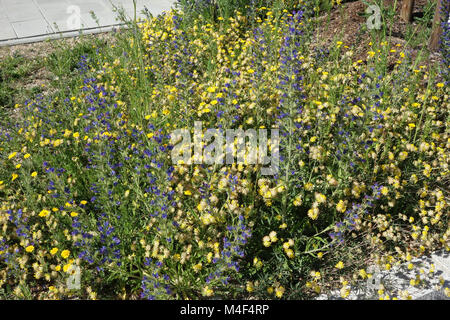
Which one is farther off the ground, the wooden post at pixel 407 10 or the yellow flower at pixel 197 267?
the wooden post at pixel 407 10

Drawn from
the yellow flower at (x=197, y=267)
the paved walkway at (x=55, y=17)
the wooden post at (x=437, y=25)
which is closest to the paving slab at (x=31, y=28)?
the paved walkway at (x=55, y=17)

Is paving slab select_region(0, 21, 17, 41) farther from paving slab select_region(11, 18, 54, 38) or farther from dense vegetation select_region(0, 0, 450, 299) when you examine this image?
dense vegetation select_region(0, 0, 450, 299)

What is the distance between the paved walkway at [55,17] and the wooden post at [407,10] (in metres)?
3.97

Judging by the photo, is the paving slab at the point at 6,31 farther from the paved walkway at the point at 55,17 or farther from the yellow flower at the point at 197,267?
the yellow flower at the point at 197,267

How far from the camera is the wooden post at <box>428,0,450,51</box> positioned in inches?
154

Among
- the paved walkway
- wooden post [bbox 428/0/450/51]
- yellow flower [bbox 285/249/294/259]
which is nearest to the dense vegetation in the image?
yellow flower [bbox 285/249/294/259]

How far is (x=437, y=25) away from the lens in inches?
169

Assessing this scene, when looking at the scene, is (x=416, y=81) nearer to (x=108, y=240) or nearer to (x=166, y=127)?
(x=166, y=127)

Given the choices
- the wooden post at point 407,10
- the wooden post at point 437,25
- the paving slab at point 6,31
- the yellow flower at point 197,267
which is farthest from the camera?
the paving slab at point 6,31

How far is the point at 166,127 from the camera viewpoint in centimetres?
354

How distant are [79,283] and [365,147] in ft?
7.42

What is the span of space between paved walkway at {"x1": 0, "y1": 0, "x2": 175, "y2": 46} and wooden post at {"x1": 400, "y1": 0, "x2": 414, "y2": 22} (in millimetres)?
3967

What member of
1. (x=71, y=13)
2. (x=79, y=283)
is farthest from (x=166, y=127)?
(x=71, y=13)

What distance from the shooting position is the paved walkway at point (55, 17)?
20.9 ft
